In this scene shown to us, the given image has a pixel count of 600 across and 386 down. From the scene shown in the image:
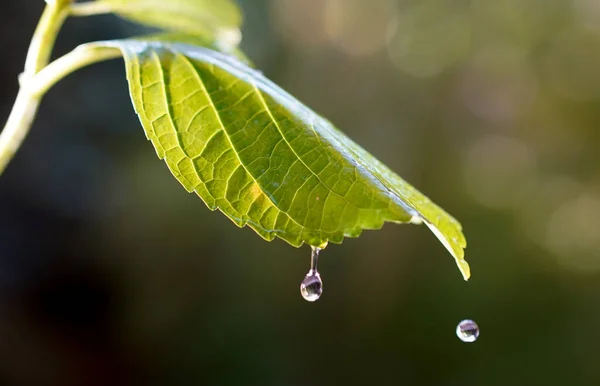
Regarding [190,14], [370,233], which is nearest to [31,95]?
[190,14]

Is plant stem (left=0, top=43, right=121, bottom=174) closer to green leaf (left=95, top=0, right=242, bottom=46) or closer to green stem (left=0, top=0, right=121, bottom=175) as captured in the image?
green stem (left=0, top=0, right=121, bottom=175)

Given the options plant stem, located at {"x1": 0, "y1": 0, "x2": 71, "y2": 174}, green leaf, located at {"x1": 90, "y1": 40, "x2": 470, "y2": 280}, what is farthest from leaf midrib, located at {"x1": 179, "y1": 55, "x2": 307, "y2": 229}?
plant stem, located at {"x1": 0, "y1": 0, "x2": 71, "y2": 174}

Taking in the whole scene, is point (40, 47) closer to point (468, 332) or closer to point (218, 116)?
point (218, 116)

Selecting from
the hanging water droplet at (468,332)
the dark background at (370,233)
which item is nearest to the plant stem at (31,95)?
the hanging water droplet at (468,332)

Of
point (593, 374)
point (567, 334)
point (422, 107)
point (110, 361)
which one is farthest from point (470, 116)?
point (110, 361)

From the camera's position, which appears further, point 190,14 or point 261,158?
point 190,14

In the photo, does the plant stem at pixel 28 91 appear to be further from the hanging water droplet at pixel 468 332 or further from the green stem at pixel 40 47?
the hanging water droplet at pixel 468 332
